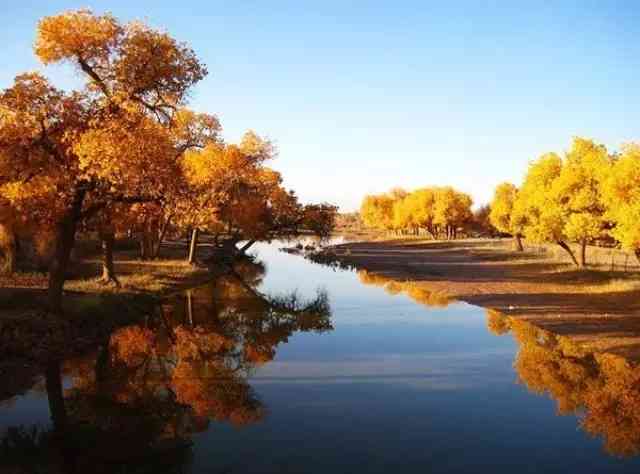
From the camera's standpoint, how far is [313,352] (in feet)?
86.5

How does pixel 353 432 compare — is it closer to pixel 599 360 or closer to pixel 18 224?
pixel 599 360

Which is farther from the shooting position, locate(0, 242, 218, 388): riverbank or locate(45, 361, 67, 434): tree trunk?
locate(0, 242, 218, 388): riverbank

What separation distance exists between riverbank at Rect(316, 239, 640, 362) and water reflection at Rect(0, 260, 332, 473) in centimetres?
1344

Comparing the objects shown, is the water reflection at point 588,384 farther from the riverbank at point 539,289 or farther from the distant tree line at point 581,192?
the distant tree line at point 581,192

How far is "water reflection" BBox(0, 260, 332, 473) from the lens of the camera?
14.2 meters

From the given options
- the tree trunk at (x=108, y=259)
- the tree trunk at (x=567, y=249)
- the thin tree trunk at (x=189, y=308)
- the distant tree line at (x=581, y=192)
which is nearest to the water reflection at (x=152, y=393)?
the thin tree trunk at (x=189, y=308)

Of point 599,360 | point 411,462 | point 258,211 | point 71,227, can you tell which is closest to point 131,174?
point 71,227

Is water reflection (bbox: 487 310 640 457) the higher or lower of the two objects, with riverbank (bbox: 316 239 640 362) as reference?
lower

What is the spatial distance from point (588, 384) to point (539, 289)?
25.2 meters

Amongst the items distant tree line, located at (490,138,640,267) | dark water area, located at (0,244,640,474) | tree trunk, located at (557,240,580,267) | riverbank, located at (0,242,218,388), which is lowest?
dark water area, located at (0,244,640,474)

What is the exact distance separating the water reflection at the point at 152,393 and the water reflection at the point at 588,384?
406 inches

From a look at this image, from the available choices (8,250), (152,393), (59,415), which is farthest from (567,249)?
(59,415)

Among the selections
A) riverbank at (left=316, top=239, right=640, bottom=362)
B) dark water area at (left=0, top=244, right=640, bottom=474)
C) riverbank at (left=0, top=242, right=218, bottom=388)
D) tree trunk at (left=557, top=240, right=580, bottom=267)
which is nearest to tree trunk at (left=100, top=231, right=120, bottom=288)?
riverbank at (left=0, top=242, right=218, bottom=388)

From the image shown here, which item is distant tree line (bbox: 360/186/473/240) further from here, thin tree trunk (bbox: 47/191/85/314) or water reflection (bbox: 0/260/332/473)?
thin tree trunk (bbox: 47/191/85/314)
